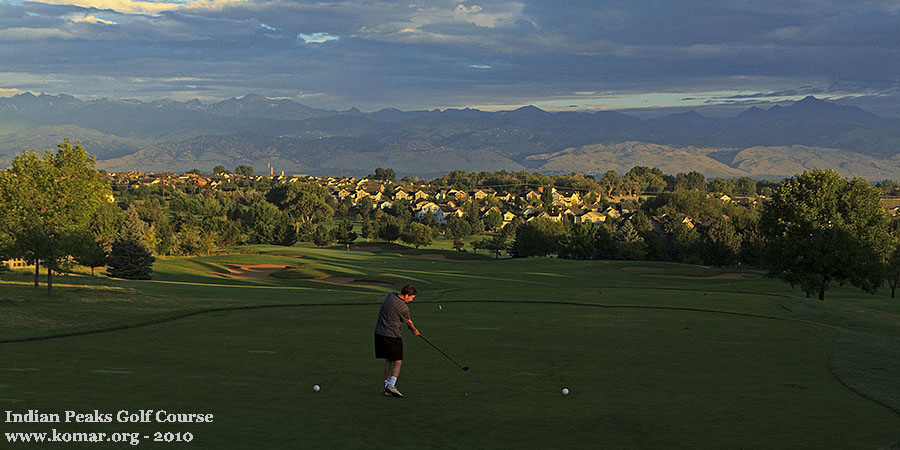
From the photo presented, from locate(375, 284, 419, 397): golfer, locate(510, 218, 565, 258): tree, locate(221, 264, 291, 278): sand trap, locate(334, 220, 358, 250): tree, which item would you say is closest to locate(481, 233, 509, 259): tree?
locate(510, 218, 565, 258): tree

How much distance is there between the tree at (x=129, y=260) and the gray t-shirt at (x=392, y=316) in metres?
50.0

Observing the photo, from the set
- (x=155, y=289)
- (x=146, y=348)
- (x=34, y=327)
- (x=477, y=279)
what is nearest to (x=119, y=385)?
(x=146, y=348)

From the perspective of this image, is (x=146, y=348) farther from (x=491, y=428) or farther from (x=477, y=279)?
(x=477, y=279)

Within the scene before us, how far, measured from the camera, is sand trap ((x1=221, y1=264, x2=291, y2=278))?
70.1 metres

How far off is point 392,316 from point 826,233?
42192mm

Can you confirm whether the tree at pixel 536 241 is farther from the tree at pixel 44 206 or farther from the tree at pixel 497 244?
the tree at pixel 44 206

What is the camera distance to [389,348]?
15227 millimetres

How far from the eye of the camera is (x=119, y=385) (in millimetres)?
14469

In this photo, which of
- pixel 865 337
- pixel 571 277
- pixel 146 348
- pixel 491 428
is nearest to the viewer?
pixel 491 428

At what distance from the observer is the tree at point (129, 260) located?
6003cm

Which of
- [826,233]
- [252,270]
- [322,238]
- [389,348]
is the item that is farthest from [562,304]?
[322,238]

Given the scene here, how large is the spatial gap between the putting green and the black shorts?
2.38 ft

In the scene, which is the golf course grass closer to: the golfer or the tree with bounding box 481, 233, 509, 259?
the golfer

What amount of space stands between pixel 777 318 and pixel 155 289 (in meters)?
36.0
